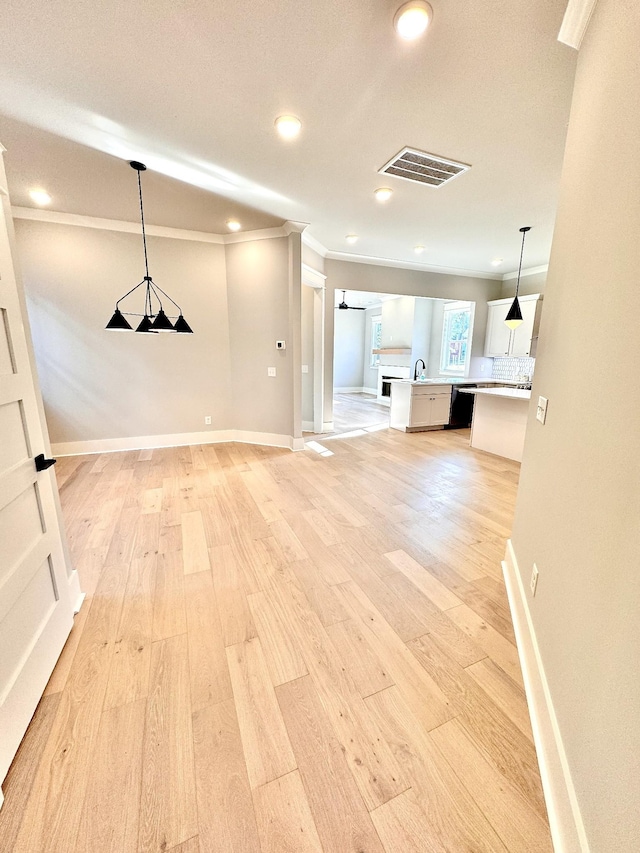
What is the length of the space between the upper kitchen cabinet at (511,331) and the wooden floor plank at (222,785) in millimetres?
6753

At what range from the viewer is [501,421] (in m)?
4.48

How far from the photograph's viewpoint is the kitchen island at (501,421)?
13.8 ft

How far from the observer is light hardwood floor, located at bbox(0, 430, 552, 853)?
95 centimetres

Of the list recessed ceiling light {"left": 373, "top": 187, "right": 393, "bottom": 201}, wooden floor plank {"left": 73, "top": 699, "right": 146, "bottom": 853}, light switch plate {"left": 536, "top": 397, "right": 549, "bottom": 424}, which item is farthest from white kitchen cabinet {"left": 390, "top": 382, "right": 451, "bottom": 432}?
wooden floor plank {"left": 73, "top": 699, "right": 146, "bottom": 853}

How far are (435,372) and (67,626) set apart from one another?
8.76 meters

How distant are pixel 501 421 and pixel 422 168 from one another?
3.20 metres

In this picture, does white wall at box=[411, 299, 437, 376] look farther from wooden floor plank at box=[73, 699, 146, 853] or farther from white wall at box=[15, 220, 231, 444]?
wooden floor plank at box=[73, 699, 146, 853]

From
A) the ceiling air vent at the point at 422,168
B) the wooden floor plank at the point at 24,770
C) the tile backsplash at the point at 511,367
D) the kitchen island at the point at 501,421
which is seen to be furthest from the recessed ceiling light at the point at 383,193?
the tile backsplash at the point at 511,367

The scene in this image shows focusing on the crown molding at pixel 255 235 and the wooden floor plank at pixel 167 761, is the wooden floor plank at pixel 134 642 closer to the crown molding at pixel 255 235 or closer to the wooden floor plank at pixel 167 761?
the wooden floor plank at pixel 167 761

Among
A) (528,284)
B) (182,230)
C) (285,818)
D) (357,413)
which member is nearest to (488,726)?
(285,818)

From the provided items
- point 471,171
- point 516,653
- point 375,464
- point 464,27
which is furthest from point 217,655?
point 471,171

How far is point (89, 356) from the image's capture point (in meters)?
4.20

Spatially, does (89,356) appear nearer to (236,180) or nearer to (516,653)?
(236,180)

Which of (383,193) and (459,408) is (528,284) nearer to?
(459,408)
